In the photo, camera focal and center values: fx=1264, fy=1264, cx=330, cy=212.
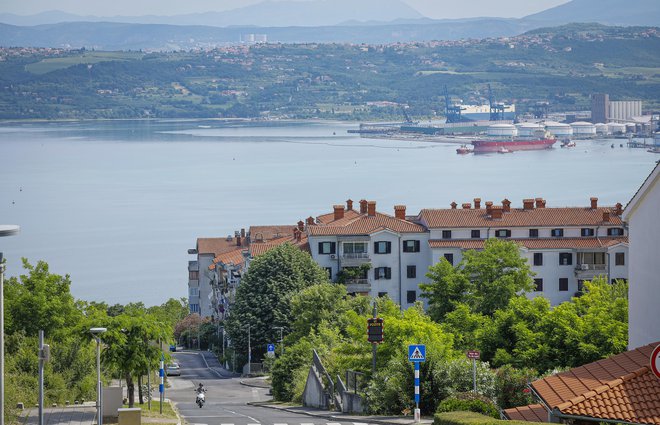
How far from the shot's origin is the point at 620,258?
160ft

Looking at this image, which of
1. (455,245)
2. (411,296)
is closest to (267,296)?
(411,296)

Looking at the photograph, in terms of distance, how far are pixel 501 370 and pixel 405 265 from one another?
29270 millimetres

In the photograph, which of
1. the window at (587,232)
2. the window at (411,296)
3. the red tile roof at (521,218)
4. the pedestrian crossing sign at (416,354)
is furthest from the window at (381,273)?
the pedestrian crossing sign at (416,354)

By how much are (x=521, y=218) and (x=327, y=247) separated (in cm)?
834

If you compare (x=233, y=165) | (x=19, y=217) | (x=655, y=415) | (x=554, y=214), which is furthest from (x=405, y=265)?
(x=233, y=165)

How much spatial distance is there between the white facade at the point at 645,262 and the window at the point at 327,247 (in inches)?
1306

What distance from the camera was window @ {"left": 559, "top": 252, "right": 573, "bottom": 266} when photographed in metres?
49.5

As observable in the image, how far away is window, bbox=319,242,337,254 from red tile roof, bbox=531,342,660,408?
1363 inches

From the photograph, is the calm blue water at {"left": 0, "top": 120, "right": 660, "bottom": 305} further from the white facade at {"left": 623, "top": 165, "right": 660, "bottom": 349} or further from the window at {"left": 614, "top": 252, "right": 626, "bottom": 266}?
the white facade at {"left": 623, "top": 165, "right": 660, "bottom": 349}

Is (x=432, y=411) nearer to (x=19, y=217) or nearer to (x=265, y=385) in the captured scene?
(x=265, y=385)

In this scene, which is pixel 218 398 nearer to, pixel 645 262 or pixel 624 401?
pixel 645 262

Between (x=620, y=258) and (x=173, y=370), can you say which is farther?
(x=620, y=258)

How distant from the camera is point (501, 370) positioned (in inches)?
790

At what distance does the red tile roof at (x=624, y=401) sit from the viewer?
36.7 ft
